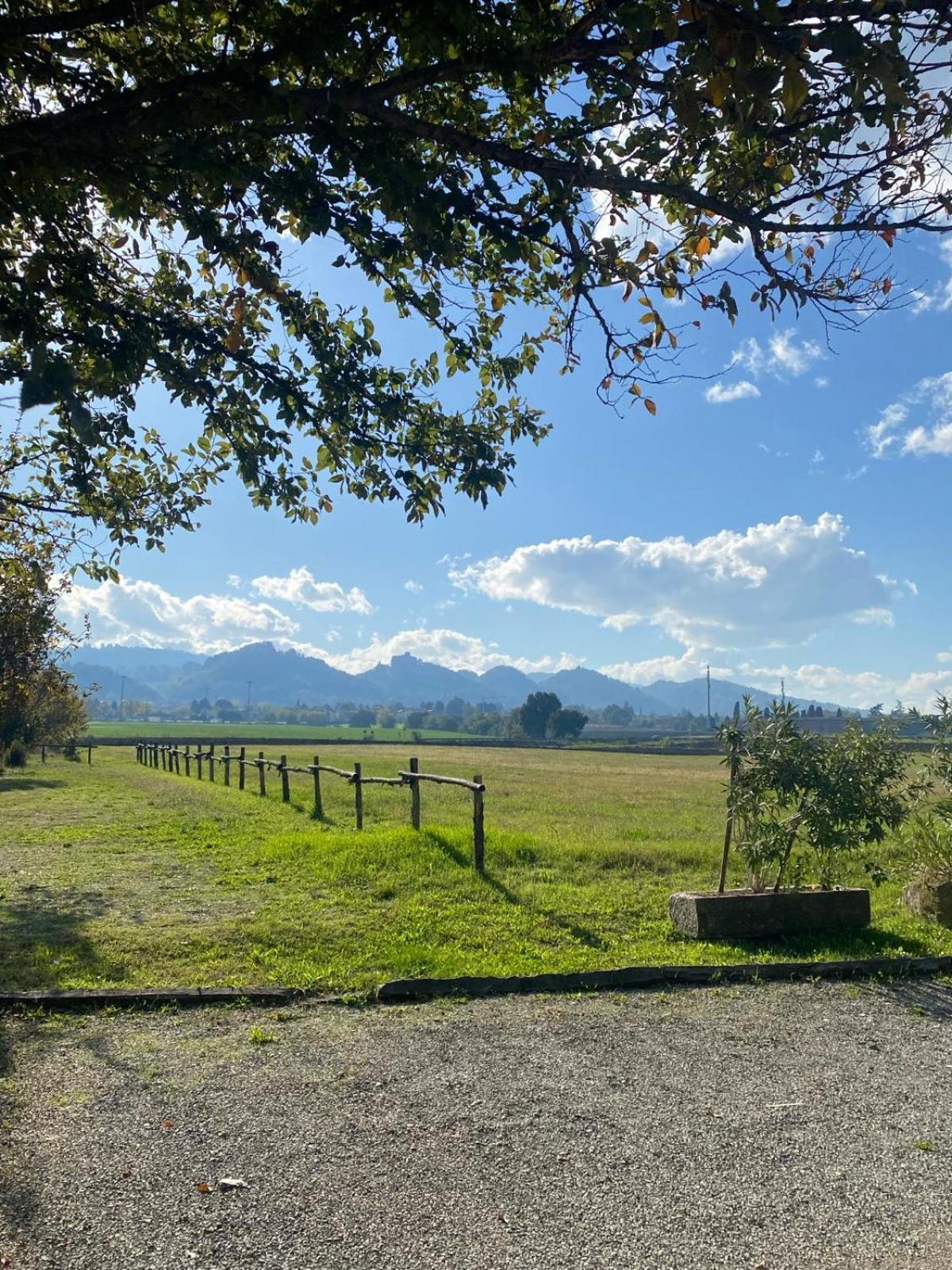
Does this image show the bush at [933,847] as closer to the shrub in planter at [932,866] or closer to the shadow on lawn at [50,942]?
the shrub in planter at [932,866]

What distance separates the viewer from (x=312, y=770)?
19.0m

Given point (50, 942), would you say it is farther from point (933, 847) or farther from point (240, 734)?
point (240, 734)

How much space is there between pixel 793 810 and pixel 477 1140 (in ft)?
17.9

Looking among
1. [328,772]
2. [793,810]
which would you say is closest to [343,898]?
[793,810]

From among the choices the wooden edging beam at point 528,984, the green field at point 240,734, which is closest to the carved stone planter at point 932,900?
the wooden edging beam at point 528,984

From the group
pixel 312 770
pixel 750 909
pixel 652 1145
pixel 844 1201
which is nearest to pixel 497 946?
pixel 750 909

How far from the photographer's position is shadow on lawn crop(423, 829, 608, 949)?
8.05m

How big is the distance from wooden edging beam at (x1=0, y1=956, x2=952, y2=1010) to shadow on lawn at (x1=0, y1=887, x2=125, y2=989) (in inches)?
18.2

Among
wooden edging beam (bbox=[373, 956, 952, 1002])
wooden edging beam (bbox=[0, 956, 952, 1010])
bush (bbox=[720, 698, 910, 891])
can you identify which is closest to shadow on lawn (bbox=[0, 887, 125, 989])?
wooden edging beam (bbox=[0, 956, 952, 1010])

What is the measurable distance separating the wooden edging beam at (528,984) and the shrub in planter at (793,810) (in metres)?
0.91

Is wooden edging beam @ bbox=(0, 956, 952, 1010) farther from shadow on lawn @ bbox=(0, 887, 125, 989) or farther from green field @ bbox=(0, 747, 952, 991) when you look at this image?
shadow on lawn @ bbox=(0, 887, 125, 989)

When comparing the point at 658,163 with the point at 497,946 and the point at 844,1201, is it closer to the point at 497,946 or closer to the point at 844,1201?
the point at 844,1201

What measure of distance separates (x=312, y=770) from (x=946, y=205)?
16.8 m

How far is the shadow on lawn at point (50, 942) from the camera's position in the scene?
6648 mm
